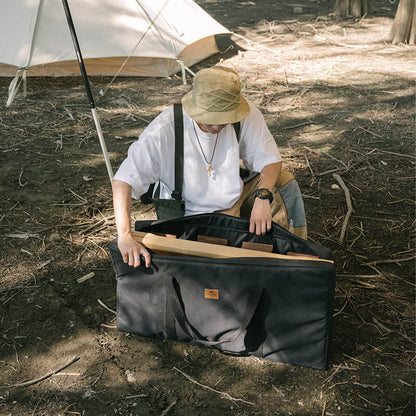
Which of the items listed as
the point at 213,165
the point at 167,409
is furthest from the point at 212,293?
the point at 213,165

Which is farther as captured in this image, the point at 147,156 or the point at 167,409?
the point at 147,156

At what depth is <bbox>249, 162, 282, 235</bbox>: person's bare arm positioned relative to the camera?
6.82 feet

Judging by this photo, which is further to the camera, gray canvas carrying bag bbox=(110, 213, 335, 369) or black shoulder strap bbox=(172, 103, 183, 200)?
black shoulder strap bbox=(172, 103, 183, 200)

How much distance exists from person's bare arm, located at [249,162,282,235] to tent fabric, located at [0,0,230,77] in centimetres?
347

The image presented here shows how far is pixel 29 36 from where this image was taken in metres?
5.29

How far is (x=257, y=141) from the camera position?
2291 mm

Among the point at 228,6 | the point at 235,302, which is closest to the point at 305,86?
the point at 235,302

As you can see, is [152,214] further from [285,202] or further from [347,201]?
[347,201]

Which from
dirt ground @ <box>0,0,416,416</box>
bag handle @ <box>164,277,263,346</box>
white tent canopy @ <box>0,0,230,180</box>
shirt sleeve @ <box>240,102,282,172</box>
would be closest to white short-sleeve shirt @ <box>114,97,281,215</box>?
shirt sleeve @ <box>240,102,282,172</box>

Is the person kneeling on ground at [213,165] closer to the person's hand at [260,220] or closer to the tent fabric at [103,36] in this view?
the person's hand at [260,220]

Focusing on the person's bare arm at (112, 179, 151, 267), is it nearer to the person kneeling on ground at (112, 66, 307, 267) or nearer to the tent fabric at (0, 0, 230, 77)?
the person kneeling on ground at (112, 66, 307, 267)

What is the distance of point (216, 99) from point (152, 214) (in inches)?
58.1

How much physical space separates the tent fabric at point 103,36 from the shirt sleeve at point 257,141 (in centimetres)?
333

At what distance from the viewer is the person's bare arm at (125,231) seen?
194cm
